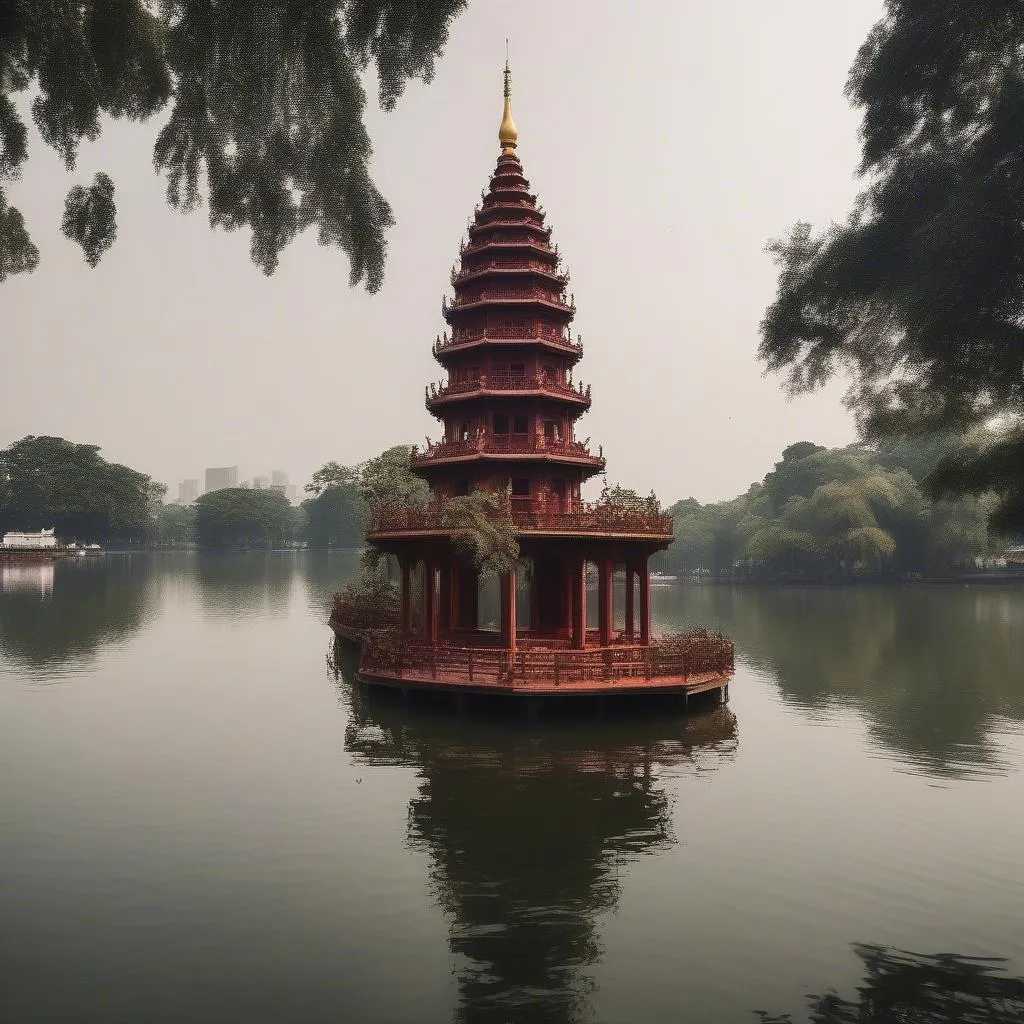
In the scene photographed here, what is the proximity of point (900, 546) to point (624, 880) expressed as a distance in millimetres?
89727

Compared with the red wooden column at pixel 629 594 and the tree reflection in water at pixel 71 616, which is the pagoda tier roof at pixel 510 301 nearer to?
the red wooden column at pixel 629 594

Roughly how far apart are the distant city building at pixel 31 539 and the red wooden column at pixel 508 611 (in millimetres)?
132122

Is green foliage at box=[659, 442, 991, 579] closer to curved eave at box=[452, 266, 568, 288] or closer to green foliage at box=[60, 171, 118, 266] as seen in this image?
curved eave at box=[452, 266, 568, 288]

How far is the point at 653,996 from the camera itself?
10.6 m

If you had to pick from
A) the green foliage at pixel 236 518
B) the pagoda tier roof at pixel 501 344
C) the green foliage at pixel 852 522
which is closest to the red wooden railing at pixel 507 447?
the pagoda tier roof at pixel 501 344

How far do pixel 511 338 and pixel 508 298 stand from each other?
1.75m

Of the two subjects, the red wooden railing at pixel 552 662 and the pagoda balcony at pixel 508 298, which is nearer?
the red wooden railing at pixel 552 662

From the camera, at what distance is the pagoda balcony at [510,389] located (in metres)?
32.3

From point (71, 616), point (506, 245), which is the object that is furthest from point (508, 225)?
point (71, 616)

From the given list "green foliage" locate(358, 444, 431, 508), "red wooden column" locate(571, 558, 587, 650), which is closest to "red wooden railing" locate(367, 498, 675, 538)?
"red wooden column" locate(571, 558, 587, 650)

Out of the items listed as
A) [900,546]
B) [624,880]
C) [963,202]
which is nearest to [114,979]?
[624,880]

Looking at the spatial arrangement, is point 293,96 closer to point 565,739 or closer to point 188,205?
point 188,205

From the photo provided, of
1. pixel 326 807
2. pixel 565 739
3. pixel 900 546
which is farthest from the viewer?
pixel 900 546

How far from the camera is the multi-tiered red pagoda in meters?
27.2
